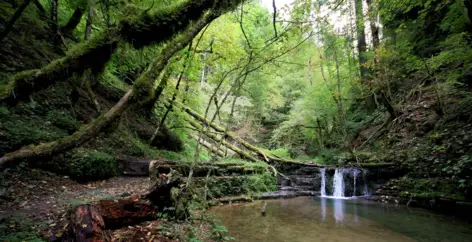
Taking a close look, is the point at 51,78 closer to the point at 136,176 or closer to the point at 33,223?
the point at 33,223

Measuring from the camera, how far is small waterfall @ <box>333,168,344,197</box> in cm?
1081

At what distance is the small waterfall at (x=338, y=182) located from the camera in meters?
10.8

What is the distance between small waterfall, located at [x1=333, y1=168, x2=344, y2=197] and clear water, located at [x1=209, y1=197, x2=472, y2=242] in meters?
2.73

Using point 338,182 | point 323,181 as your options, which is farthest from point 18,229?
point 338,182

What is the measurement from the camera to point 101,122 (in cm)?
412

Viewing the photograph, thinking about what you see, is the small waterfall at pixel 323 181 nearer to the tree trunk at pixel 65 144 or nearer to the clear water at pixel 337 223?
the clear water at pixel 337 223

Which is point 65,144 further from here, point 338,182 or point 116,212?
point 338,182

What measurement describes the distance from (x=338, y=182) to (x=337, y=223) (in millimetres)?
5560

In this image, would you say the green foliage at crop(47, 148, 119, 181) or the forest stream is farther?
the green foliage at crop(47, 148, 119, 181)

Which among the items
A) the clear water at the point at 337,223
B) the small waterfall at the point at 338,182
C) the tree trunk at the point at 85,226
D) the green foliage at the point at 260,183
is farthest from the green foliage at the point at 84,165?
the small waterfall at the point at 338,182

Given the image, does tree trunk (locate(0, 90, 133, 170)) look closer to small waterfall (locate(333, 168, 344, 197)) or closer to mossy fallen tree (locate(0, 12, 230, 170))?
mossy fallen tree (locate(0, 12, 230, 170))

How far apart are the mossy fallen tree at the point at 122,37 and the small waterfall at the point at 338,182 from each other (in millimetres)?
Result: 9598

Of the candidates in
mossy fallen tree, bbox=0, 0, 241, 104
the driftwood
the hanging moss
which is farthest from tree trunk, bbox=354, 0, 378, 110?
the hanging moss

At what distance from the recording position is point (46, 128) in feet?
19.9
